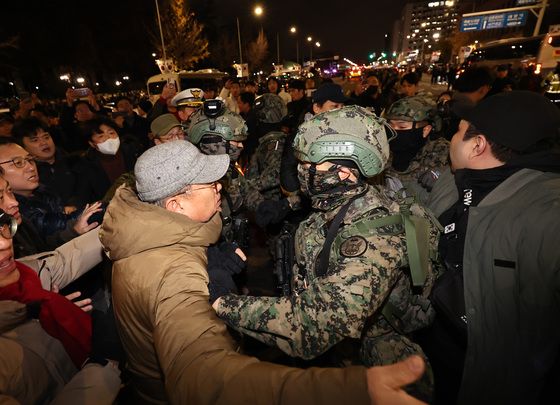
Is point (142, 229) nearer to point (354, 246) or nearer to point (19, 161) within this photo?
point (354, 246)

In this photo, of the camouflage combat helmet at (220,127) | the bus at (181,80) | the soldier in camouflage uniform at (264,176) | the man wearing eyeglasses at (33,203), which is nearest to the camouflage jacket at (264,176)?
the soldier in camouflage uniform at (264,176)

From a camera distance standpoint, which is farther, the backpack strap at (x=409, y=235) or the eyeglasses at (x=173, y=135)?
the eyeglasses at (x=173, y=135)

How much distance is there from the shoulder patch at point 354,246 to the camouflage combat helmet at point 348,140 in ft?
1.60

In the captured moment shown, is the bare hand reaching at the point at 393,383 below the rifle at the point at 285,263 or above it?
above

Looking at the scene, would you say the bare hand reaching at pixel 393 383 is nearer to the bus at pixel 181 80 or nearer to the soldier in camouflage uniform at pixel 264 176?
the soldier in camouflage uniform at pixel 264 176

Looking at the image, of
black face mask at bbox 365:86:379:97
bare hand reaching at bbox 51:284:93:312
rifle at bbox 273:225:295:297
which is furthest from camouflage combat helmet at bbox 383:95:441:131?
black face mask at bbox 365:86:379:97

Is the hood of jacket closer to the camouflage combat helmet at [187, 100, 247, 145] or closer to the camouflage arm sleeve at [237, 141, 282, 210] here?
the camouflage combat helmet at [187, 100, 247, 145]

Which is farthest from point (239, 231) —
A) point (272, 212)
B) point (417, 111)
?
point (417, 111)

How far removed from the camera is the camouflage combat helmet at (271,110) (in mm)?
5469

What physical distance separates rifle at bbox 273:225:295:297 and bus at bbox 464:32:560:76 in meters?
23.2

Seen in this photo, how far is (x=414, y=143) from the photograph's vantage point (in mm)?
3742

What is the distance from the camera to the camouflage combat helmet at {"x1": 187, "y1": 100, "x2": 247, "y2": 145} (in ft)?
12.4

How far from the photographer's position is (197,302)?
147 centimetres

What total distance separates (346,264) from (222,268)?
0.78 meters
